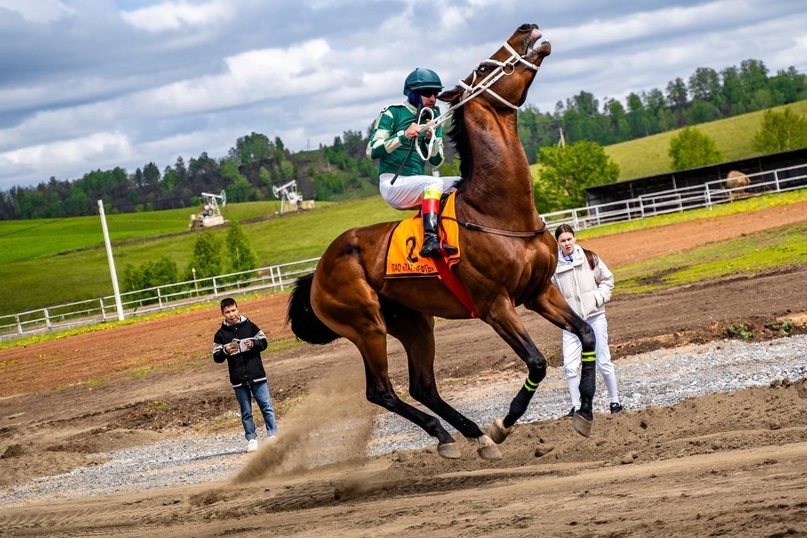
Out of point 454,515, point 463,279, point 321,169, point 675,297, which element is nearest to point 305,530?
point 454,515

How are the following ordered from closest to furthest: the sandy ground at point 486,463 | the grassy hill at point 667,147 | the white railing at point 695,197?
the sandy ground at point 486,463 → the white railing at point 695,197 → the grassy hill at point 667,147

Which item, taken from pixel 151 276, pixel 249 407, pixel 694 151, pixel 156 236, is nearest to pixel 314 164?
pixel 156 236

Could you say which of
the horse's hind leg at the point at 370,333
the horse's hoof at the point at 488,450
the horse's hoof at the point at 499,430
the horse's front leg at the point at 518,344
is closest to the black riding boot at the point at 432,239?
the horse's front leg at the point at 518,344

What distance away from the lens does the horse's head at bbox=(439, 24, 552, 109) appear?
8305mm

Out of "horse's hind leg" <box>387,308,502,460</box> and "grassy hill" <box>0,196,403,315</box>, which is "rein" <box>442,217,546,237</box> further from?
"grassy hill" <box>0,196,403,315</box>

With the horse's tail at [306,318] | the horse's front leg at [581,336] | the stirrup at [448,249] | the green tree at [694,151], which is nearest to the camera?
the horse's front leg at [581,336]

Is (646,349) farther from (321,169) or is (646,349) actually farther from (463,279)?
(321,169)

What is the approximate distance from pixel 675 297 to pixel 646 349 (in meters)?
5.43

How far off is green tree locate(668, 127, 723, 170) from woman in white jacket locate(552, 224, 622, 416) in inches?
3430

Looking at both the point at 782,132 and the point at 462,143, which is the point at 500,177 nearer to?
the point at 462,143

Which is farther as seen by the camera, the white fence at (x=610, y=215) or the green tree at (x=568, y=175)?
the green tree at (x=568, y=175)

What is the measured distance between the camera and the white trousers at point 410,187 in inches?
353

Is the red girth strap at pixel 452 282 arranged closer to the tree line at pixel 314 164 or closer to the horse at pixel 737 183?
the horse at pixel 737 183

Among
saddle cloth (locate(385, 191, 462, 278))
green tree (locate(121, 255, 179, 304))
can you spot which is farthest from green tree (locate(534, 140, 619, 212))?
saddle cloth (locate(385, 191, 462, 278))
